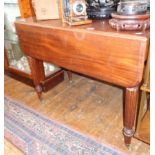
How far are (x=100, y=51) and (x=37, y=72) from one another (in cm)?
94

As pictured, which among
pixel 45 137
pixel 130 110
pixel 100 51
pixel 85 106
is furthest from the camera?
pixel 85 106

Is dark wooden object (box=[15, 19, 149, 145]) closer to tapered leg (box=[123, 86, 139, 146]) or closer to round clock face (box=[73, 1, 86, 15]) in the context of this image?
tapered leg (box=[123, 86, 139, 146])

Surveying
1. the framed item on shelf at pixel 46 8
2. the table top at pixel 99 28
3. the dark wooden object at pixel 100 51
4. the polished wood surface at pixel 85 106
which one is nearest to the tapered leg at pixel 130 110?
the dark wooden object at pixel 100 51

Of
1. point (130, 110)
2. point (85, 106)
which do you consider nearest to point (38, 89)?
point (85, 106)

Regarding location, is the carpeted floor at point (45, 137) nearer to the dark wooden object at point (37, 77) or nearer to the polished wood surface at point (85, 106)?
the polished wood surface at point (85, 106)

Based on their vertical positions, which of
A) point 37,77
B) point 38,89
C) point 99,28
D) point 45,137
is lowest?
point 45,137

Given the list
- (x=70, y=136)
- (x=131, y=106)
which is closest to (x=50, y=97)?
(x=70, y=136)

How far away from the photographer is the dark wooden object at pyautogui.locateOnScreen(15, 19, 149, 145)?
1033 mm

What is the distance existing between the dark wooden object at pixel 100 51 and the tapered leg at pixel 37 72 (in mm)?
290

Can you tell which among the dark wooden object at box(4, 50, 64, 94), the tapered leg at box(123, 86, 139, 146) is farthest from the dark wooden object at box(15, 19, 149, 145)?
the dark wooden object at box(4, 50, 64, 94)

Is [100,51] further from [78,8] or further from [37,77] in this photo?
[37,77]

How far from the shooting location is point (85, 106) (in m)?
1.86

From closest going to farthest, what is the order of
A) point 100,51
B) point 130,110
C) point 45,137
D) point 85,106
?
point 100,51, point 130,110, point 45,137, point 85,106
